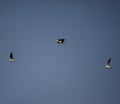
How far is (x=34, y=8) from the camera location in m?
2.97

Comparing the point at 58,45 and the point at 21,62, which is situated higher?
the point at 58,45

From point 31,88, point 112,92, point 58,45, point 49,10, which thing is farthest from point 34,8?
point 112,92

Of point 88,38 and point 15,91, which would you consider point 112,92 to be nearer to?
point 88,38

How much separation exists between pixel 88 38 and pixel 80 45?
0.12 meters

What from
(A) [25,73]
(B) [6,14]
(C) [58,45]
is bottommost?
(A) [25,73]

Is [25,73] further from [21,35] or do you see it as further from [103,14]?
[103,14]

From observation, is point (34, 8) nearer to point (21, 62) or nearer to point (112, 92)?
point (21, 62)

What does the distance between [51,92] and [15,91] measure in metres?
0.40

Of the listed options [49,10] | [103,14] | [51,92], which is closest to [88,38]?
[103,14]

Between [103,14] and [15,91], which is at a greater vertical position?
[103,14]

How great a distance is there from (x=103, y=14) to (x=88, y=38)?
13.0 inches

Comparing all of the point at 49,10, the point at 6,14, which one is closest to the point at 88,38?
the point at 49,10

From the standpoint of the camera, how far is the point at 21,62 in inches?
115

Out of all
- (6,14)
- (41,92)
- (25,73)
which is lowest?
(41,92)
